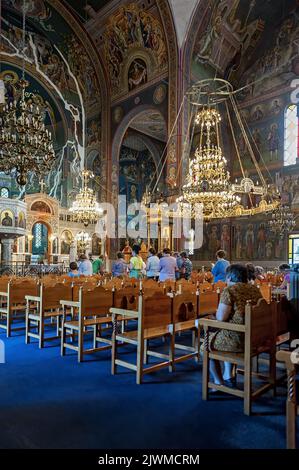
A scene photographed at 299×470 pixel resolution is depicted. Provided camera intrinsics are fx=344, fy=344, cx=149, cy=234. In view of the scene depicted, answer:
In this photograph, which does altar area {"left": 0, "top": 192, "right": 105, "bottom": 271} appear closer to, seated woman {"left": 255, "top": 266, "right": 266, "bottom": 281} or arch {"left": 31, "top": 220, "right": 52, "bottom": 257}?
arch {"left": 31, "top": 220, "right": 52, "bottom": 257}

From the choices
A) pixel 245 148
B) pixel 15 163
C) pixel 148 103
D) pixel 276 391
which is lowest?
pixel 276 391

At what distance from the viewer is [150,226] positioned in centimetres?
1772

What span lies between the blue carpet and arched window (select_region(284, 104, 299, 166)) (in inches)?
596

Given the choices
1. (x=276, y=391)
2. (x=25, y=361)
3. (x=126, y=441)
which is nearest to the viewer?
(x=126, y=441)

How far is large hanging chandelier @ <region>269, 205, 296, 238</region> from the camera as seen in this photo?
13733 millimetres

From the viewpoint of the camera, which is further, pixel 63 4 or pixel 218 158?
pixel 63 4

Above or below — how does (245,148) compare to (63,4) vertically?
below

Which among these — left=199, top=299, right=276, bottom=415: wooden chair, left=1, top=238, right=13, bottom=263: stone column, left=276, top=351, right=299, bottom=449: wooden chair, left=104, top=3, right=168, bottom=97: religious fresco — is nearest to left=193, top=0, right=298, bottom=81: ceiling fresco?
left=104, top=3, right=168, bottom=97: religious fresco

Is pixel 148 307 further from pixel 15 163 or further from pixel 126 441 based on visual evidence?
pixel 15 163

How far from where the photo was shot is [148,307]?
3.81m

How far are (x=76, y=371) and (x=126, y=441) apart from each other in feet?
5.43

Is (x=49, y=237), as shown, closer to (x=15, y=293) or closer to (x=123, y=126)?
(x=123, y=126)

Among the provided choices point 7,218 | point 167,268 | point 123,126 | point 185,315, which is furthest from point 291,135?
point 185,315

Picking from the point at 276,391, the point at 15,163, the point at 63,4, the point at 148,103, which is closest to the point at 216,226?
the point at 148,103
